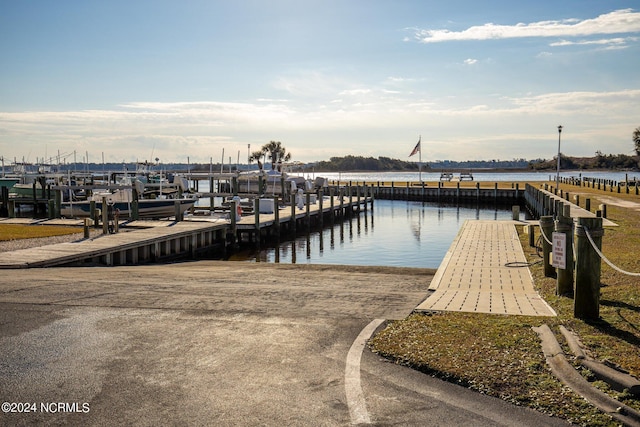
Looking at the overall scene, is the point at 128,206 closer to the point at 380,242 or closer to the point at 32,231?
the point at 32,231

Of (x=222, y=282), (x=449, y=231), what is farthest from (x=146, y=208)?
(x=222, y=282)

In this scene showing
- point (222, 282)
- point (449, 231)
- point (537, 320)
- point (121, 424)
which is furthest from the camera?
point (449, 231)

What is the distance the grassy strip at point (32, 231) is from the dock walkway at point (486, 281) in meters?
15.7

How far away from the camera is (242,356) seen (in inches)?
289

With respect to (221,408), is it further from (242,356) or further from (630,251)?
(630,251)

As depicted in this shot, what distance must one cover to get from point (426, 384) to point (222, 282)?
735 centimetres

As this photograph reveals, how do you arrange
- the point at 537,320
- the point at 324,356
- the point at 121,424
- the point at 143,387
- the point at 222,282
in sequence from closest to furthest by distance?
the point at 121,424 → the point at 143,387 → the point at 324,356 → the point at 537,320 → the point at 222,282

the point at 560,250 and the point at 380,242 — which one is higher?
the point at 560,250

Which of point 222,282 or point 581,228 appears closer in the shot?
point 581,228

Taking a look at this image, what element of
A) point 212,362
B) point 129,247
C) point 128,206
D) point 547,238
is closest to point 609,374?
point 212,362

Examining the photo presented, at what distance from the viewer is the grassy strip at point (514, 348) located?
6062 millimetres

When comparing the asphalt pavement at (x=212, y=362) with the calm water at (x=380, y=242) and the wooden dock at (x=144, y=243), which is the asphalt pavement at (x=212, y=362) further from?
the calm water at (x=380, y=242)

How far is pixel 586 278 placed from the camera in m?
Result: 8.87

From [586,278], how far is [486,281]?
4.52 meters
